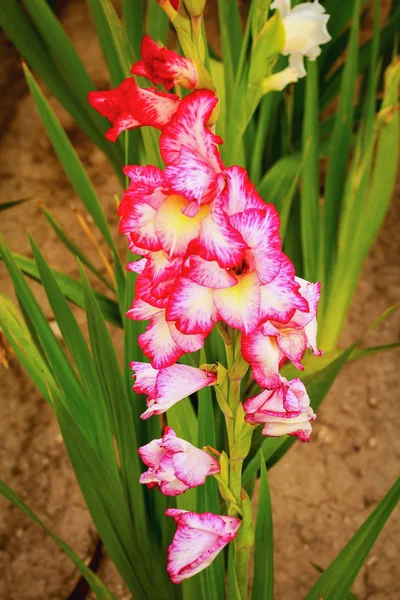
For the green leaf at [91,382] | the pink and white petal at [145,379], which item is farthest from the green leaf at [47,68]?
the pink and white petal at [145,379]

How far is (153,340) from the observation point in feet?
1.56

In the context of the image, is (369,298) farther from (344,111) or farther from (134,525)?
(134,525)

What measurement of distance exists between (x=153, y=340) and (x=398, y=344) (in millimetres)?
600

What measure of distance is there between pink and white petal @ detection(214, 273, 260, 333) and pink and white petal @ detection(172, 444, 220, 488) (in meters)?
0.14

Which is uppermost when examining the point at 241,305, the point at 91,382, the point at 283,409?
the point at 241,305

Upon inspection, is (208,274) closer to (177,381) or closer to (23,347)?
(177,381)

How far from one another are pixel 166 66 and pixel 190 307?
0.16 metres

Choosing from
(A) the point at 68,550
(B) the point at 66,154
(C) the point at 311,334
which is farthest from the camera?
(B) the point at 66,154

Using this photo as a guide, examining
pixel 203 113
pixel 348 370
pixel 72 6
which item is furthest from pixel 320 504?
pixel 72 6

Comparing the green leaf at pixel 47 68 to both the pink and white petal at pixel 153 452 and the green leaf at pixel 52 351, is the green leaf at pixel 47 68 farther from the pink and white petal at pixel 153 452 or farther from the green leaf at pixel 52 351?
the pink and white petal at pixel 153 452

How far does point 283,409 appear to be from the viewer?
50 centimetres

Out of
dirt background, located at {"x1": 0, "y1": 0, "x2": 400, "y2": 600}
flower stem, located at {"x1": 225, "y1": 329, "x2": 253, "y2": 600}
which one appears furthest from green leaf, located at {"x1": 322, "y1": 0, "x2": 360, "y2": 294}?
flower stem, located at {"x1": 225, "y1": 329, "x2": 253, "y2": 600}

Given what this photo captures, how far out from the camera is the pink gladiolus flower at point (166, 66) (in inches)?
16.8

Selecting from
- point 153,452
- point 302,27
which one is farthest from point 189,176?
point 302,27
